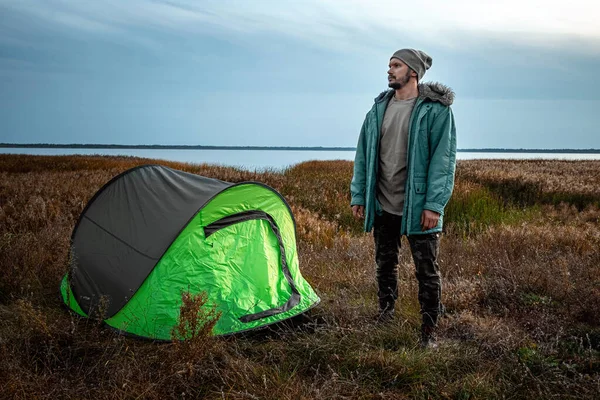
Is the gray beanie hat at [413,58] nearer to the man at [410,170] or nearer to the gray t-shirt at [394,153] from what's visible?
the man at [410,170]

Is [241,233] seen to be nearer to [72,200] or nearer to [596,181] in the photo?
[72,200]

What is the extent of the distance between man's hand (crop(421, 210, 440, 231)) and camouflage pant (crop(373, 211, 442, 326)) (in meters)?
0.14

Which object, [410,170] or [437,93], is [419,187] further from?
[437,93]

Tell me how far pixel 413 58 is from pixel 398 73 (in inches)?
6.5

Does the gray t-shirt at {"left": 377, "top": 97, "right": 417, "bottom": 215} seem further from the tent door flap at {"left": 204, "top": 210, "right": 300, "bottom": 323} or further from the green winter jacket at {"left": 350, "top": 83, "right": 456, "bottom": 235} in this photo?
the tent door flap at {"left": 204, "top": 210, "right": 300, "bottom": 323}

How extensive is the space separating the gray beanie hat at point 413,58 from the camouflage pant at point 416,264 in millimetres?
1235

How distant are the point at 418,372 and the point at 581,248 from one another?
5097 mm

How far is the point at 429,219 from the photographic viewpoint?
12.5 feet

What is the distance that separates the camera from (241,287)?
4.63 meters

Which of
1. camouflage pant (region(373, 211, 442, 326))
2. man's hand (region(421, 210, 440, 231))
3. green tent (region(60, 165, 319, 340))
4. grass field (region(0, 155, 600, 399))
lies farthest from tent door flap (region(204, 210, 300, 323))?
man's hand (region(421, 210, 440, 231))

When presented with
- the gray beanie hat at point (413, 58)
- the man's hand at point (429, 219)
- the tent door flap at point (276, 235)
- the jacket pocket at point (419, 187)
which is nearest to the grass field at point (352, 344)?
the tent door flap at point (276, 235)

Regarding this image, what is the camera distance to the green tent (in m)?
4.46

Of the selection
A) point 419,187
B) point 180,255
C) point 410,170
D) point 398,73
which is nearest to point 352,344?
point 419,187

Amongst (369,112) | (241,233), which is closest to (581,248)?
(369,112)
